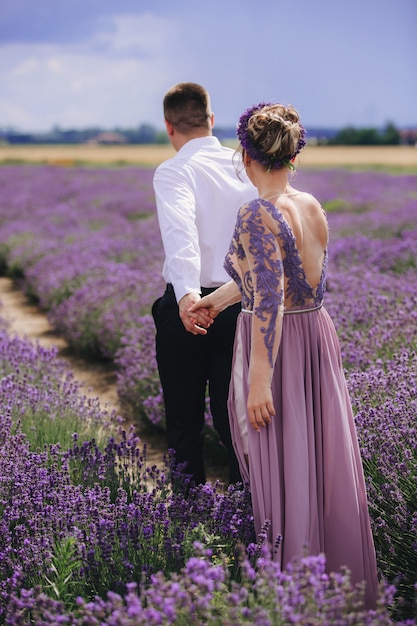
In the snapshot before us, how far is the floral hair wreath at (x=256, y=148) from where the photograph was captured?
2.41 meters

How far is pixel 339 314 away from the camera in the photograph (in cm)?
516

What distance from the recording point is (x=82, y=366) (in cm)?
718

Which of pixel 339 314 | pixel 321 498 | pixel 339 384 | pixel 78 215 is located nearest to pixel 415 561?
pixel 321 498

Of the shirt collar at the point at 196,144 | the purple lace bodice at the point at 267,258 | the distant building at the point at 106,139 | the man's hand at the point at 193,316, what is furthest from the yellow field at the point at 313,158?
the distant building at the point at 106,139

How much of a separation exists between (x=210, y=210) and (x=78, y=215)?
12365mm

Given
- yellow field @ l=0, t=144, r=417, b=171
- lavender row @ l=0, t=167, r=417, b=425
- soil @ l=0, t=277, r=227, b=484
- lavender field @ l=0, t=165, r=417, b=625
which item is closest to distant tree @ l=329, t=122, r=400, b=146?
yellow field @ l=0, t=144, r=417, b=171

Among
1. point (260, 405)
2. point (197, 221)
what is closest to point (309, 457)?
point (260, 405)

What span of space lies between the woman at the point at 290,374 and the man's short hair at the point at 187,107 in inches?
28.3

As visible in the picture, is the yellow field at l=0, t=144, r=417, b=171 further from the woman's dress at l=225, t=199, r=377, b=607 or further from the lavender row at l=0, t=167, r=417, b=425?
the woman's dress at l=225, t=199, r=377, b=607

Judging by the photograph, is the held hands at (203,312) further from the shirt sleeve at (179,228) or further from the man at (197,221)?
the man at (197,221)

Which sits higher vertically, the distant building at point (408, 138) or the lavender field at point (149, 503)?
the distant building at point (408, 138)

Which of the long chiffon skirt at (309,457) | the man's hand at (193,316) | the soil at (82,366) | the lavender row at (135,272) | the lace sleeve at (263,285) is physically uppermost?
the lace sleeve at (263,285)

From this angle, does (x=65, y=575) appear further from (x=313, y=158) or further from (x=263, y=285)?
(x=313, y=158)

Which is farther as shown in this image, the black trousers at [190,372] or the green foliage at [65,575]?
the black trousers at [190,372]
